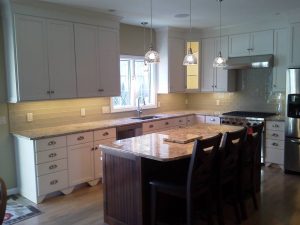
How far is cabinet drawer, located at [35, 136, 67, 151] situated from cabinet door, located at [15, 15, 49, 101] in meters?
0.58

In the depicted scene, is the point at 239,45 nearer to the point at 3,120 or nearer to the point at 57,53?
the point at 57,53

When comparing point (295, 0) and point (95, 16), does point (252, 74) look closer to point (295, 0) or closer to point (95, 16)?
point (295, 0)

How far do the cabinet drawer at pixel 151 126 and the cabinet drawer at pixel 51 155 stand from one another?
4.80 ft

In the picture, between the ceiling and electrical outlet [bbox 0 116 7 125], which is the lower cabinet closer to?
electrical outlet [bbox 0 116 7 125]

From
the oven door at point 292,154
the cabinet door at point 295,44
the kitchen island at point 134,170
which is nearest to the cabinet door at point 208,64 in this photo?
the cabinet door at point 295,44

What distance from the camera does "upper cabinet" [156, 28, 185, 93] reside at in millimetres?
5840

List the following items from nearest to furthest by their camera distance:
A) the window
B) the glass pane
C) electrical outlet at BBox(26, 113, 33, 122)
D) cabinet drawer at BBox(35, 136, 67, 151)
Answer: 1. cabinet drawer at BBox(35, 136, 67, 151)
2. electrical outlet at BBox(26, 113, 33, 122)
3. the window
4. the glass pane

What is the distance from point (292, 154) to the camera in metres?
4.73

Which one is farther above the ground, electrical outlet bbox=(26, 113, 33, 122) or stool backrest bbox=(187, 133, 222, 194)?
electrical outlet bbox=(26, 113, 33, 122)

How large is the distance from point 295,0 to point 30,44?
3.59 m

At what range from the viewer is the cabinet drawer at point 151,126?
4941 millimetres

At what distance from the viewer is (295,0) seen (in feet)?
13.3

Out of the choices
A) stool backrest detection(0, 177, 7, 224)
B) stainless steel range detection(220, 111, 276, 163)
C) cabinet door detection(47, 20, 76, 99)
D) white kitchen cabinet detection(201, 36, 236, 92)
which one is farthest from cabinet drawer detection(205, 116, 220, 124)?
stool backrest detection(0, 177, 7, 224)

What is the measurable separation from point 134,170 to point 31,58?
212 centimetres
